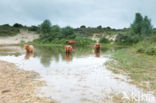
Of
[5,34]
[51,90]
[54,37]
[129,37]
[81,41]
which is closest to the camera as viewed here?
[51,90]

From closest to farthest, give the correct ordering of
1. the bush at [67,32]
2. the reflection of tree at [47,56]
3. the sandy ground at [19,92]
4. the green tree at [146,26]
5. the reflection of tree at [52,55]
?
the sandy ground at [19,92]
the reflection of tree at [47,56]
the reflection of tree at [52,55]
the green tree at [146,26]
the bush at [67,32]

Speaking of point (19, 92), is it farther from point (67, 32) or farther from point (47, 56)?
point (67, 32)

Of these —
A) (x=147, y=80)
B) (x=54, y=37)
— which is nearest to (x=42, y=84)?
(x=147, y=80)

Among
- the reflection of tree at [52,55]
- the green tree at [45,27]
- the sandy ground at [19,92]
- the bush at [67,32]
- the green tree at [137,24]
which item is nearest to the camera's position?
the sandy ground at [19,92]

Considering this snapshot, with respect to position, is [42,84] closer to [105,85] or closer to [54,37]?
[105,85]

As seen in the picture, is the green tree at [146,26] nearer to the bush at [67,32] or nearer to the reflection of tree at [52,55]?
the bush at [67,32]

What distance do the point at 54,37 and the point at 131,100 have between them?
41555 millimetres

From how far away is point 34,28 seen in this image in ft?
201

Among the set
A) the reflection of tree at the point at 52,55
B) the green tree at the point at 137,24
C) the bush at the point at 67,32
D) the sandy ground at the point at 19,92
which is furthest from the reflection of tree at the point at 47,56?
the green tree at the point at 137,24

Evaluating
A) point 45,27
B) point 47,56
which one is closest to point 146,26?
point 45,27

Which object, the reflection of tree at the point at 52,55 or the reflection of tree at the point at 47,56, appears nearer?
the reflection of tree at the point at 47,56

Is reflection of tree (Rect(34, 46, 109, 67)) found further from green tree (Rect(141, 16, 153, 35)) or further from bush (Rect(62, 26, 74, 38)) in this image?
bush (Rect(62, 26, 74, 38))

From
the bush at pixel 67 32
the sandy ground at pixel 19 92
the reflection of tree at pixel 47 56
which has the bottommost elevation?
the sandy ground at pixel 19 92

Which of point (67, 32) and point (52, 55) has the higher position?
point (67, 32)
